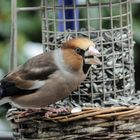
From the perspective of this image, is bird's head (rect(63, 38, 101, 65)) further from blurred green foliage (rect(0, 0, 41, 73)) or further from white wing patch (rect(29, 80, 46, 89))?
blurred green foliage (rect(0, 0, 41, 73))

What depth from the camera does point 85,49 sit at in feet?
15.6

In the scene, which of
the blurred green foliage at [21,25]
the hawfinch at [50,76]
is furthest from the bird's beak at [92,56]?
the blurred green foliage at [21,25]

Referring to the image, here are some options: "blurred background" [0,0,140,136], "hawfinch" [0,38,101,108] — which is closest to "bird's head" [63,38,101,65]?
"hawfinch" [0,38,101,108]

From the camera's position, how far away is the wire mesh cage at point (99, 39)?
16.5 ft

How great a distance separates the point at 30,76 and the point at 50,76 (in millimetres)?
120

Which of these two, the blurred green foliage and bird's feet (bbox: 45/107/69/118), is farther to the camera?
the blurred green foliage

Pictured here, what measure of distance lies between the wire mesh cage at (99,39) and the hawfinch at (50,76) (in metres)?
0.21

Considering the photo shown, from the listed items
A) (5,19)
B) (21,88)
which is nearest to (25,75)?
(21,88)

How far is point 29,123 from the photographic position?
15.8ft

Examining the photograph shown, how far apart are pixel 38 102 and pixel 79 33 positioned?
1.58 ft

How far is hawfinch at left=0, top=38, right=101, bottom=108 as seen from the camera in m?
4.80

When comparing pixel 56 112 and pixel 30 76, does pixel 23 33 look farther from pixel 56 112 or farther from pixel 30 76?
pixel 56 112

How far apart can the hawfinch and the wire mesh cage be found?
0.69 ft

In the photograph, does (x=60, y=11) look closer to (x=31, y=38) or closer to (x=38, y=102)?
(x=38, y=102)
